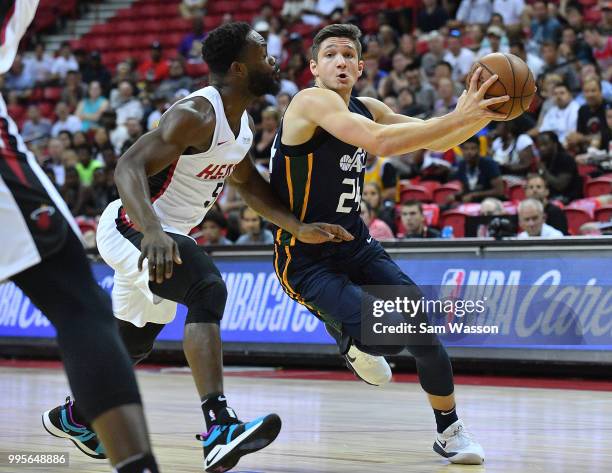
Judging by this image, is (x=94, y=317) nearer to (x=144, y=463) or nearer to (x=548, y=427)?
(x=144, y=463)

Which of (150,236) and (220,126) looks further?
(220,126)

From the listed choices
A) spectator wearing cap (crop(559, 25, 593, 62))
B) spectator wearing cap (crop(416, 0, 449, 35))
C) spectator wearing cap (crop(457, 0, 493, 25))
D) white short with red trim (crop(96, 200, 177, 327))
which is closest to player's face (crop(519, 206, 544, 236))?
spectator wearing cap (crop(559, 25, 593, 62))

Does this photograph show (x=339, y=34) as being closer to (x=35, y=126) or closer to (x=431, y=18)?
(x=431, y=18)

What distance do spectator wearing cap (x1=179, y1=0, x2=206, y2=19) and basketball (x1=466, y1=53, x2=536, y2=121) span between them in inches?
650

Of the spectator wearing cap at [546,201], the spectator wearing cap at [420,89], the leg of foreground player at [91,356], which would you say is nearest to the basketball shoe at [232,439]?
the leg of foreground player at [91,356]

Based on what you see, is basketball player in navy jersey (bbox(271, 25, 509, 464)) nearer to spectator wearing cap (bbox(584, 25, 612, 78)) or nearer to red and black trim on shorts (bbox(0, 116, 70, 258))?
red and black trim on shorts (bbox(0, 116, 70, 258))

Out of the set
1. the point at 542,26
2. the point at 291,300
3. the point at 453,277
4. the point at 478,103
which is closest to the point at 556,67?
the point at 542,26

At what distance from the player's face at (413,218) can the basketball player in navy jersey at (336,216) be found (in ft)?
17.0

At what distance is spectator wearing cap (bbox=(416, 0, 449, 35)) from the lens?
16.4m

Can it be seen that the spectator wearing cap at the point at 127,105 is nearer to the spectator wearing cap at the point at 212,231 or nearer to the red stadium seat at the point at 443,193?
the spectator wearing cap at the point at 212,231

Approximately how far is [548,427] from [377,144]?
2481 mm

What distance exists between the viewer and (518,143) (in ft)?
40.4

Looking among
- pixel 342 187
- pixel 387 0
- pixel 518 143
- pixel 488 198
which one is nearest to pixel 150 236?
pixel 342 187

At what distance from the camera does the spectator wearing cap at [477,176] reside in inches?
462
